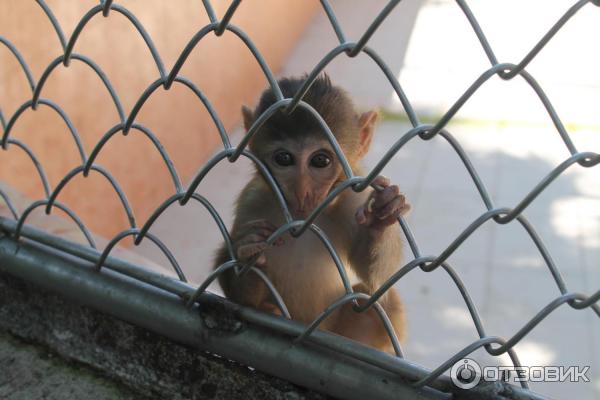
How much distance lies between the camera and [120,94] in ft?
15.0

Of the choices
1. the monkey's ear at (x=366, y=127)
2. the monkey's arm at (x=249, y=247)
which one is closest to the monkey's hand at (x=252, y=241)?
the monkey's arm at (x=249, y=247)

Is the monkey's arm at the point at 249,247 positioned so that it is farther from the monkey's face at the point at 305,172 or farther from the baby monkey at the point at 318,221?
the monkey's face at the point at 305,172

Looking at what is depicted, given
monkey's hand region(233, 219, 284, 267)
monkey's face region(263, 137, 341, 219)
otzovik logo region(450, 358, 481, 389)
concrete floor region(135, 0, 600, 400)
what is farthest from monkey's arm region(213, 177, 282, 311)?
concrete floor region(135, 0, 600, 400)

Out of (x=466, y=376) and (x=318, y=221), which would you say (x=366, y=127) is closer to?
(x=318, y=221)

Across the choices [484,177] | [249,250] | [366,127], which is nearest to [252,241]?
[249,250]

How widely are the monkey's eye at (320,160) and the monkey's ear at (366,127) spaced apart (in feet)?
0.98

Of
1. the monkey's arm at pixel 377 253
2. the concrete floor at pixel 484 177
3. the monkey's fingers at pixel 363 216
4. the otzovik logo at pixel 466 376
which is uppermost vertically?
the concrete floor at pixel 484 177

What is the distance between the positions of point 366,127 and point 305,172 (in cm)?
38

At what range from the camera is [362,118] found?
2.07 metres

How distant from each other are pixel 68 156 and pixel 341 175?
9.37 feet

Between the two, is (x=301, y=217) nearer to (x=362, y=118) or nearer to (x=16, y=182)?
(x=362, y=118)

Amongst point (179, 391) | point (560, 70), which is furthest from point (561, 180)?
point (179, 391)

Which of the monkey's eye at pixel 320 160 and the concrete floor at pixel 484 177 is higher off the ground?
the concrete floor at pixel 484 177

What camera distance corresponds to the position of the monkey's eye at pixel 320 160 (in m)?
1.80
